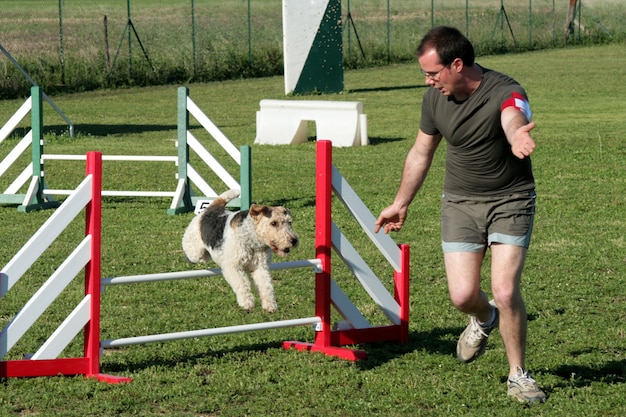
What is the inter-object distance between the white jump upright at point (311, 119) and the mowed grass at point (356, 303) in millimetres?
461

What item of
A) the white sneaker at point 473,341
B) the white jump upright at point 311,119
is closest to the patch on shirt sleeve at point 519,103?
the white sneaker at point 473,341

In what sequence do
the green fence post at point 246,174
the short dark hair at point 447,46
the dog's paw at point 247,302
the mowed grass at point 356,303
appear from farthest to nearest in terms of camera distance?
the green fence post at point 246,174
the dog's paw at point 247,302
the mowed grass at point 356,303
the short dark hair at point 447,46

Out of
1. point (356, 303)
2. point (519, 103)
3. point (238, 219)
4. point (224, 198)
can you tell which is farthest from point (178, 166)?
point (519, 103)

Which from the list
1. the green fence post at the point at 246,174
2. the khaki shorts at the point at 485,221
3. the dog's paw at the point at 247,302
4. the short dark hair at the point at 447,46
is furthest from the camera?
the green fence post at the point at 246,174

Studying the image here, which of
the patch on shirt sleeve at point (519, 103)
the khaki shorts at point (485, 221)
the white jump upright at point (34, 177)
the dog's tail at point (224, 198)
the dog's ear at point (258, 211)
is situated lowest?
the white jump upright at point (34, 177)

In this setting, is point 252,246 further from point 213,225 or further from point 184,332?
point 184,332

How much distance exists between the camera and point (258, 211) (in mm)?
6551

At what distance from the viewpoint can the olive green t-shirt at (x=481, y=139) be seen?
5.72 metres

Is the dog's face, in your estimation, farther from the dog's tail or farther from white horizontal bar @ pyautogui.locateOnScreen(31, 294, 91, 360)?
white horizontal bar @ pyautogui.locateOnScreen(31, 294, 91, 360)

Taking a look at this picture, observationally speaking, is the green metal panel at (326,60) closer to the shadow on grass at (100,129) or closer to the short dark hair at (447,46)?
the shadow on grass at (100,129)

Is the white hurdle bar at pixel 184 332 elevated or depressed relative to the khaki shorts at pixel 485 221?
depressed

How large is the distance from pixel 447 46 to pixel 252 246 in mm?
1749

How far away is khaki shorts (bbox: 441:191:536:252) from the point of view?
19.1 ft

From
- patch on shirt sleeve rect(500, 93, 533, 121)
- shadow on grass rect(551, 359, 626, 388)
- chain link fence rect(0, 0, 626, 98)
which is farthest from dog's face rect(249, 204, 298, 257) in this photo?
chain link fence rect(0, 0, 626, 98)
